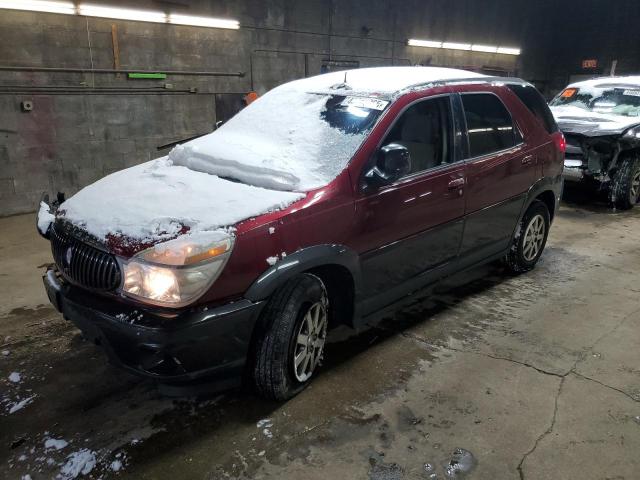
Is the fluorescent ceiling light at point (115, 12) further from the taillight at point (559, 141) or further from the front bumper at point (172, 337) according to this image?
the taillight at point (559, 141)

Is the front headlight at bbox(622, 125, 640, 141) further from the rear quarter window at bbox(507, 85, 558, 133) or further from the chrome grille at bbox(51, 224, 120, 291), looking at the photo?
the chrome grille at bbox(51, 224, 120, 291)

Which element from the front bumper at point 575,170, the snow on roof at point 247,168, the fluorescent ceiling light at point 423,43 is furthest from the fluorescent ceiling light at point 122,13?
the front bumper at point 575,170

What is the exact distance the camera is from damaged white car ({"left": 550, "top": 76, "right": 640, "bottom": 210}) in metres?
6.64

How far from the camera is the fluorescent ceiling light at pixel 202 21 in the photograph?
7.40 metres

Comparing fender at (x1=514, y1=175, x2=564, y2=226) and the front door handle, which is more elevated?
the front door handle

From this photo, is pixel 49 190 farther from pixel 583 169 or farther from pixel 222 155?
pixel 583 169

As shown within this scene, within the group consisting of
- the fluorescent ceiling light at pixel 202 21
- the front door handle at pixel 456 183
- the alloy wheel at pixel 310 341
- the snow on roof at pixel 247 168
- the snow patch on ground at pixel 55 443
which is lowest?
the snow patch on ground at pixel 55 443

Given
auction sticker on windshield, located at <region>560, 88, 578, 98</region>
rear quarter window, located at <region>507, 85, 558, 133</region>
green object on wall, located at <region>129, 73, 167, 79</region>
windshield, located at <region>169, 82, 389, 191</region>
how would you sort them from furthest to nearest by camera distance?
auction sticker on windshield, located at <region>560, 88, 578, 98</region>, green object on wall, located at <region>129, 73, 167, 79</region>, rear quarter window, located at <region>507, 85, 558, 133</region>, windshield, located at <region>169, 82, 389, 191</region>

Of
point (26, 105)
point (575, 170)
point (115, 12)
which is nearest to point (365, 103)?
point (575, 170)

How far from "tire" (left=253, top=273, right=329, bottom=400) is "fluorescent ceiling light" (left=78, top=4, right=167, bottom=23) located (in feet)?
20.0

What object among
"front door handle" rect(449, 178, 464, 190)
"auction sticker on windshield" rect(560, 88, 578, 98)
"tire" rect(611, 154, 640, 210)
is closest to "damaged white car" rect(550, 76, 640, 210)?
"tire" rect(611, 154, 640, 210)

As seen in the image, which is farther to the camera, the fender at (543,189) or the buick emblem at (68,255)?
the fender at (543,189)

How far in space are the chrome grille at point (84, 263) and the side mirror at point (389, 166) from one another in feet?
4.71

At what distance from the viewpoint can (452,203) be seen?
3.28 m
